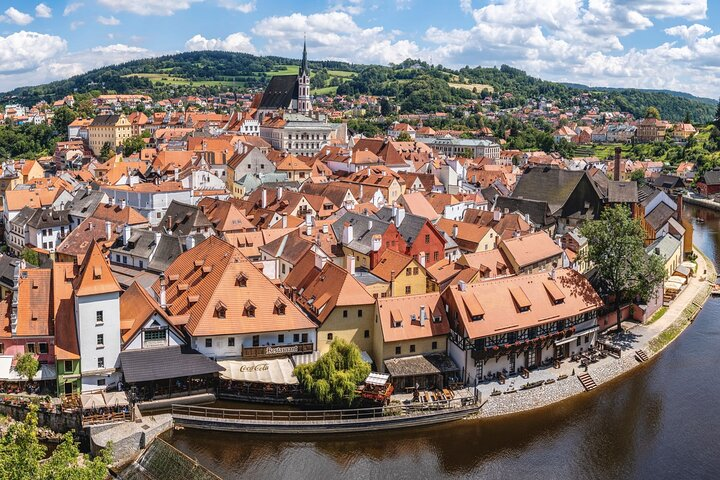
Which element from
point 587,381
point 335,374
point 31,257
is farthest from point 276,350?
point 31,257

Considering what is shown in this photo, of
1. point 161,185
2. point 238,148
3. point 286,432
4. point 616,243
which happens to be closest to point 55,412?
point 286,432

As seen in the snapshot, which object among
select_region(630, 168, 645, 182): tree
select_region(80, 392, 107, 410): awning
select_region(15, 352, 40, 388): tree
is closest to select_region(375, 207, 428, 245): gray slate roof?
select_region(80, 392, 107, 410): awning

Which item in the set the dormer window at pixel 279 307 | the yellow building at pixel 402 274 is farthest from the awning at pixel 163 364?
the yellow building at pixel 402 274

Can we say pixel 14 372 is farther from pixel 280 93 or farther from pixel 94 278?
pixel 280 93

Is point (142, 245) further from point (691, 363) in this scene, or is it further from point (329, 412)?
point (691, 363)

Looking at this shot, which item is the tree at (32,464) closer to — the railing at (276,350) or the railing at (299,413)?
the railing at (299,413)

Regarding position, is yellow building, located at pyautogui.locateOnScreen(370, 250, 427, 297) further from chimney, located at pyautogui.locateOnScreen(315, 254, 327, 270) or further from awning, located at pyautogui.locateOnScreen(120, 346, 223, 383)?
awning, located at pyautogui.locateOnScreen(120, 346, 223, 383)
